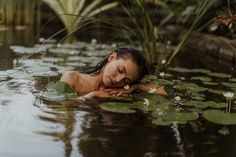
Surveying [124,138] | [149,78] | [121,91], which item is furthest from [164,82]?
[124,138]

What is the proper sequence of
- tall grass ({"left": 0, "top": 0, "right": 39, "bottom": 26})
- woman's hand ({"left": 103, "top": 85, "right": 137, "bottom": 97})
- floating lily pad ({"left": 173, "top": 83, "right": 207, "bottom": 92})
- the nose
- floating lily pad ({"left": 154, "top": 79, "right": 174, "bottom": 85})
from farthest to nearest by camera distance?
tall grass ({"left": 0, "top": 0, "right": 39, "bottom": 26}) → floating lily pad ({"left": 154, "top": 79, "right": 174, "bottom": 85}) → floating lily pad ({"left": 173, "top": 83, "right": 207, "bottom": 92}) → woman's hand ({"left": 103, "top": 85, "right": 137, "bottom": 97}) → the nose

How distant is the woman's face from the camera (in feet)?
13.4

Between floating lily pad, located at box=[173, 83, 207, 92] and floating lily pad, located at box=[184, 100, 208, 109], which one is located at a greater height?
floating lily pad, located at box=[173, 83, 207, 92]

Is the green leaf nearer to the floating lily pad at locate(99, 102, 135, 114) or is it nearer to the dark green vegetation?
the dark green vegetation

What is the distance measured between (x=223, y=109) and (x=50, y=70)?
85.7 inches

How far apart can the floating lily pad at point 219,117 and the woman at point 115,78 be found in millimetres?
773

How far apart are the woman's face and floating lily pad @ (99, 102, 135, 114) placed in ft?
0.89

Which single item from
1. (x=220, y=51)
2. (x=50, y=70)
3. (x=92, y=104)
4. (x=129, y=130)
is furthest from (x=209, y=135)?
(x=220, y=51)

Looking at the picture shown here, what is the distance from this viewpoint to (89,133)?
3.12 m

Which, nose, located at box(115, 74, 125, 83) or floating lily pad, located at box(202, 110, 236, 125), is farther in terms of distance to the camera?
nose, located at box(115, 74, 125, 83)

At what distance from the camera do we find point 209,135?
3.20 m

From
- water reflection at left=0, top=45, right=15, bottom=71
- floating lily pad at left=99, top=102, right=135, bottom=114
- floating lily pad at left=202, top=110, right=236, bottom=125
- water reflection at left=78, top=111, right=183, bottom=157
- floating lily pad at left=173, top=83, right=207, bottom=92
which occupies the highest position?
water reflection at left=0, top=45, right=15, bottom=71

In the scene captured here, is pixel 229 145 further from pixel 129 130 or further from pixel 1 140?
pixel 1 140

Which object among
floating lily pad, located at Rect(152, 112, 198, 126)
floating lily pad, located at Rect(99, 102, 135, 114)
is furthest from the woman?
floating lily pad, located at Rect(152, 112, 198, 126)
